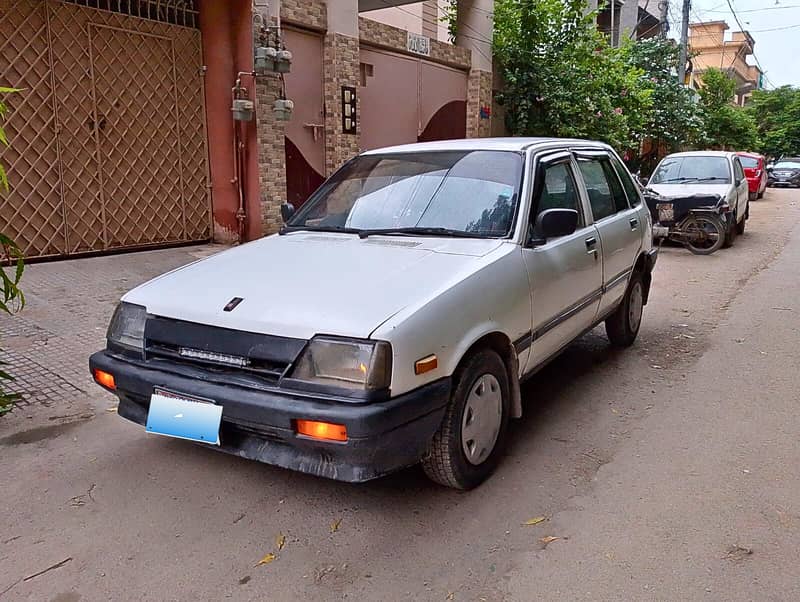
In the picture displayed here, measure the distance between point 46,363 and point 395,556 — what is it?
351 centimetres

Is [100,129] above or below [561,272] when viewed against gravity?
above

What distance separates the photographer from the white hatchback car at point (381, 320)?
9.17ft

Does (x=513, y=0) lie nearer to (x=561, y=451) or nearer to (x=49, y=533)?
(x=561, y=451)

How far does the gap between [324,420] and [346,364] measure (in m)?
0.24

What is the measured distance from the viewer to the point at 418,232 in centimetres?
392

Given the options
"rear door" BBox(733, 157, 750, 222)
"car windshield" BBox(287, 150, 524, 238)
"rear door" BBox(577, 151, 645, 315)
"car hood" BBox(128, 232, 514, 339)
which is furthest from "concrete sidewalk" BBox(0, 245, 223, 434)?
"rear door" BBox(733, 157, 750, 222)

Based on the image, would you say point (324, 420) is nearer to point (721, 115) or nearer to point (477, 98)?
point (477, 98)

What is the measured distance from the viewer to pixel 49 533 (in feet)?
9.94

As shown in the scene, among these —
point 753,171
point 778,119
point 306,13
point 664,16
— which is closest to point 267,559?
point 306,13

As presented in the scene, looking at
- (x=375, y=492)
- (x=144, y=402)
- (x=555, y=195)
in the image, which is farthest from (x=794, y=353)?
(x=144, y=402)

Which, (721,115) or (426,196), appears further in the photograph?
(721,115)

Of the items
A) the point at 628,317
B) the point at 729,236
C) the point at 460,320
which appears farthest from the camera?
the point at 729,236

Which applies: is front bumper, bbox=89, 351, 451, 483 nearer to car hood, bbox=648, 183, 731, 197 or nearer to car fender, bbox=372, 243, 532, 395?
car fender, bbox=372, 243, 532, 395

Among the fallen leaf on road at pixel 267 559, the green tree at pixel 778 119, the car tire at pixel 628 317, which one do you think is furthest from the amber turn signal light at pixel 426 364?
the green tree at pixel 778 119
